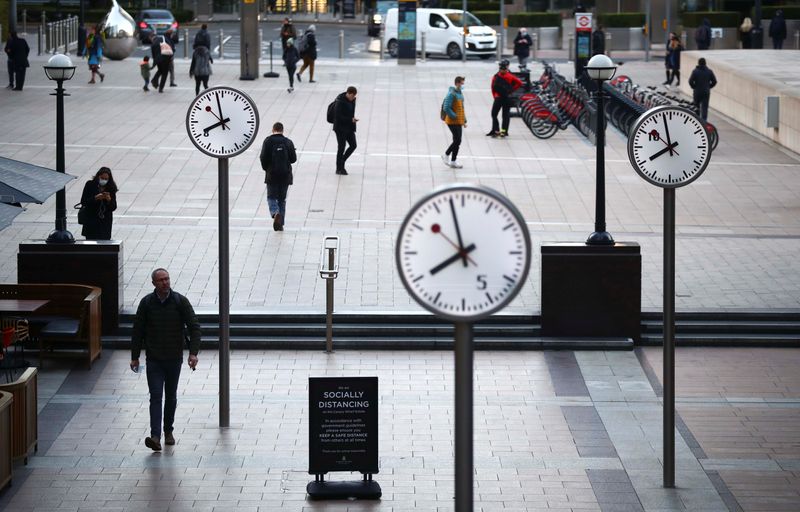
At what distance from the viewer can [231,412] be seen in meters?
13.5

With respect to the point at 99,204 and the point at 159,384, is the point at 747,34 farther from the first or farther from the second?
the point at 159,384

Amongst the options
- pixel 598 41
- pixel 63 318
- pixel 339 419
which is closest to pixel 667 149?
pixel 339 419

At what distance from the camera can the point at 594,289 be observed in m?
15.7

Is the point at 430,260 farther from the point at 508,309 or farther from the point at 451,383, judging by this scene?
the point at 508,309

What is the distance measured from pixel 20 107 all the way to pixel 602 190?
20.2 m

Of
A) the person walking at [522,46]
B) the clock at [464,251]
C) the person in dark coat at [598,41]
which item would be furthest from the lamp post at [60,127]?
the person walking at [522,46]

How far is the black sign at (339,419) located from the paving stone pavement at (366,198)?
5.23 m

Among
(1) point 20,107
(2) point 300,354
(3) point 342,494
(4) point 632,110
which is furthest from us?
(1) point 20,107

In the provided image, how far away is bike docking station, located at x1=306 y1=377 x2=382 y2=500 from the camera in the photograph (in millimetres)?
11156

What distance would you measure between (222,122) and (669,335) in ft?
14.2

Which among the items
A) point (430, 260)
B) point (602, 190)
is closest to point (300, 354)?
point (602, 190)

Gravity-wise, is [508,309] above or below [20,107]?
below

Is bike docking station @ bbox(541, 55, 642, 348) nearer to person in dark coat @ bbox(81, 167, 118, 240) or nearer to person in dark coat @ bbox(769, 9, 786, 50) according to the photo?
person in dark coat @ bbox(81, 167, 118, 240)

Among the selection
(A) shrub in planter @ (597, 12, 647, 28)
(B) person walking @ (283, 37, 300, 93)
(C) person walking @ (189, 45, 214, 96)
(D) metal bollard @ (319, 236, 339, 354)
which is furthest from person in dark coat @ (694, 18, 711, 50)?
(D) metal bollard @ (319, 236, 339, 354)
